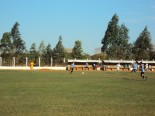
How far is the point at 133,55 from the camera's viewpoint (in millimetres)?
97562

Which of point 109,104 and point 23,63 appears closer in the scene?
point 109,104

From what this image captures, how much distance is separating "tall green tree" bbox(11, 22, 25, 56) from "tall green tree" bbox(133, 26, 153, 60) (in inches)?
1147

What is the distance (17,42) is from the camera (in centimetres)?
8569

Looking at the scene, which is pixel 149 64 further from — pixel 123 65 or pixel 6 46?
pixel 6 46

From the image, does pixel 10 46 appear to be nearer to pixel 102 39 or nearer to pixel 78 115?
pixel 102 39

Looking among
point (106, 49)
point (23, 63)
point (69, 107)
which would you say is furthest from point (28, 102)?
point (106, 49)

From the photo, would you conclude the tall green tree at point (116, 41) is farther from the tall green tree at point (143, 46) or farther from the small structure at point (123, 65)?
the small structure at point (123, 65)

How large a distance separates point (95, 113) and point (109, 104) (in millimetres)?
2501

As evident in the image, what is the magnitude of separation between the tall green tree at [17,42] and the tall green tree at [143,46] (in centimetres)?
2913

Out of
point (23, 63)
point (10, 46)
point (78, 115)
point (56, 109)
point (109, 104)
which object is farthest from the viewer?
point (10, 46)

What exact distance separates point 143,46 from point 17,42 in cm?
3180

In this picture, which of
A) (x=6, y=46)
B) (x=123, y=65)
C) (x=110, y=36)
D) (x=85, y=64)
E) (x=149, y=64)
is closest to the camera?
(x=85, y=64)

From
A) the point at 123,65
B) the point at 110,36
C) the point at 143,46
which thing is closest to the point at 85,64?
the point at 123,65

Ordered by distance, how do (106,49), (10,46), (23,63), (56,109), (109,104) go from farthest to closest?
(106,49) < (10,46) < (23,63) < (109,104) < (56,109)
